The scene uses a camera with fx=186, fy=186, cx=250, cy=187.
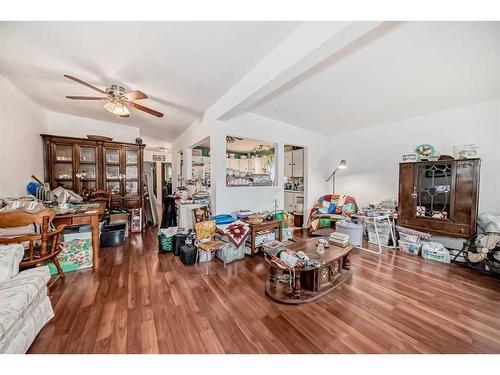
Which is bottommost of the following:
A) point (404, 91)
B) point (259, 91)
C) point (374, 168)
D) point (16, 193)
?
point (16, 193)

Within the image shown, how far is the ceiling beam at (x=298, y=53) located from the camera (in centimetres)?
133

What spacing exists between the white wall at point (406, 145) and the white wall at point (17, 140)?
5.72 meters

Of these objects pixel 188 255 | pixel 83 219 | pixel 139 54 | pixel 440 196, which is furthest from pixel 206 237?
pixel 440 196

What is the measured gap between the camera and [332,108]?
3.18 meters

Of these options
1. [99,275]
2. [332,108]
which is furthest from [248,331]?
[332,108]

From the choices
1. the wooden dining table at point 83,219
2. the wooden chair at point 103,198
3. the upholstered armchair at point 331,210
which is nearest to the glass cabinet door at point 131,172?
the wooden chair at point 103,198

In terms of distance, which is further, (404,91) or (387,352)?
(404,91)

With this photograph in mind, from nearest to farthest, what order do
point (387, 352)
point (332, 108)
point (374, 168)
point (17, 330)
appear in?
1. point (17, 330)
2. point (387, 352)
3. point (332, 108)
4. point (374, 168)

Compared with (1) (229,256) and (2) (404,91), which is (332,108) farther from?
(1) (229,256)

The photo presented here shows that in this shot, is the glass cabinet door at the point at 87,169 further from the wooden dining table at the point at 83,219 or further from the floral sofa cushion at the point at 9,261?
the floral sofa cushion at the point at 9,261

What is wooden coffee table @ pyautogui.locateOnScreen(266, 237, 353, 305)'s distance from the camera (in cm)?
180

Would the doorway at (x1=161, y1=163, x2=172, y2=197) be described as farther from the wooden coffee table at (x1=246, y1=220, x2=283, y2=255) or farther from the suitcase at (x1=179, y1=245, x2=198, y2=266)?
the wooden coffee table at (x1=246, y1=220, x2=283, y2=255)

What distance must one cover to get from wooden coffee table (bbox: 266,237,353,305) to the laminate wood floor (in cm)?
8
